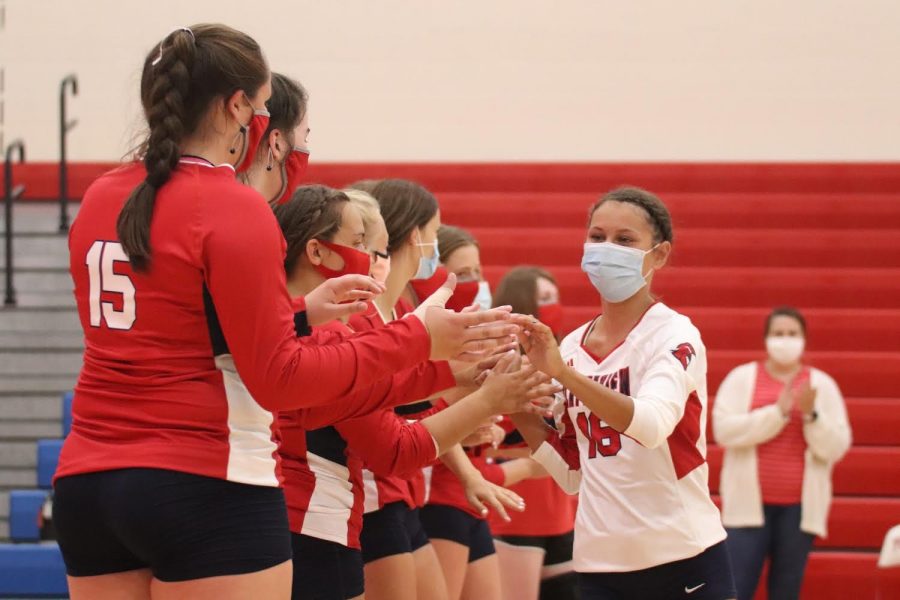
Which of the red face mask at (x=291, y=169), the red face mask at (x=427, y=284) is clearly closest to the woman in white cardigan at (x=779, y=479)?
the red face mask at (x=427, y=284)

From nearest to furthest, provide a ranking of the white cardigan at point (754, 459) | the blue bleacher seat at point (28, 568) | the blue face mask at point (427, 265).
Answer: the blue face mask at point (427, 265) < the blue bleacher seat at point (28, 568) < the white cardigan at point (754, 459)

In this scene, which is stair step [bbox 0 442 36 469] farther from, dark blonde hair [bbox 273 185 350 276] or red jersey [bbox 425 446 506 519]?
dark blonde hair [bbox 273 185 350 276]

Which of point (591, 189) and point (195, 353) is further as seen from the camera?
point (591, 189)

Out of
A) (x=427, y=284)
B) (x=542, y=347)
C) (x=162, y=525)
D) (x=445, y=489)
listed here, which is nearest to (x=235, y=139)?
(x=162, y=525)

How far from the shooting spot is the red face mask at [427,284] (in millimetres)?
3660

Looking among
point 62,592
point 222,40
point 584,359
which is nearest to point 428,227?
point 584,359

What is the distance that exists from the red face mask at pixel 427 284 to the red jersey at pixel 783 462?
2.33m

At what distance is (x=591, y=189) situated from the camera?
8.37m

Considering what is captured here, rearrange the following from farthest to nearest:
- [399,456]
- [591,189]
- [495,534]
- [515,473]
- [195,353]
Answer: [591,189] → [495,534] → [515,473] → [399,456] → [195,353]

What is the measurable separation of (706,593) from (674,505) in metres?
0.20

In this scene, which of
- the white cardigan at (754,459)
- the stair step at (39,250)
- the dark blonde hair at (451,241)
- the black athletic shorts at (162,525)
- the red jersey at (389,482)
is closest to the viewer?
the black athletic shorts at (162,525)

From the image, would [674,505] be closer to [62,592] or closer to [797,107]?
[62,592]

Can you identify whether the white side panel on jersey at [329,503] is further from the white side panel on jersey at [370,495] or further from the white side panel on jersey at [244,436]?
the white side panel on jersey at [244,436]

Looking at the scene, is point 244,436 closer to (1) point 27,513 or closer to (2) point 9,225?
(1) point 27,513
